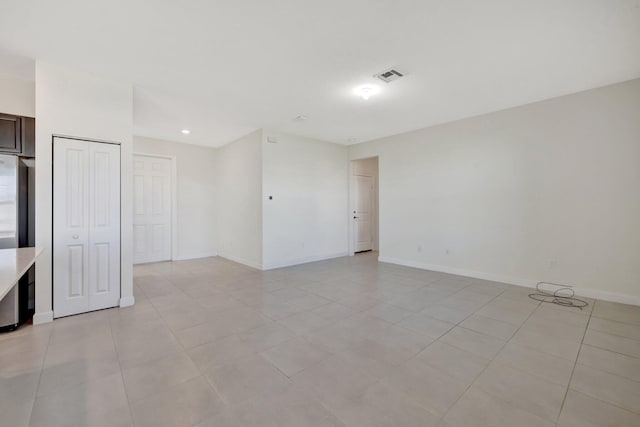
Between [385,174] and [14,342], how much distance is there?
598 cm

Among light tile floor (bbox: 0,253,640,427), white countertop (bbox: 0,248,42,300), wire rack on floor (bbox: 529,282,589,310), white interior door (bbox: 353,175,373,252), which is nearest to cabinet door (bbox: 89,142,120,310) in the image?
light tile floor (bbox: 0,253,640,427)

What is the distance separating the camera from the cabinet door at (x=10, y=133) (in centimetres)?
306

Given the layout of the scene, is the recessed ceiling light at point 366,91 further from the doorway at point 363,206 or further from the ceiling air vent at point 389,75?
the doorway at point 363,206

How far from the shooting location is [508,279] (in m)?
4.38

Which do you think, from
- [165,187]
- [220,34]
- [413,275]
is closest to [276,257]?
[413,275]

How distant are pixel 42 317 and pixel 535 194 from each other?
6498mm

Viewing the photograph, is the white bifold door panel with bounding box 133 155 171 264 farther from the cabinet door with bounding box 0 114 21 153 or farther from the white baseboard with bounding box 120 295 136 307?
the white baseboard with bounding box 120 295 136 307

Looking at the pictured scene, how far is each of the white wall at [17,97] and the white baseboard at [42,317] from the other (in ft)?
7.89

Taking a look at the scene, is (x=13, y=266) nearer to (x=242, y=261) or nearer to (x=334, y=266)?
(x=242, y=261)

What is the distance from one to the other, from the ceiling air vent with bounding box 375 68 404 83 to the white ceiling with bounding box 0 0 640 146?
0.12 metres

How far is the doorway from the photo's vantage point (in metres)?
7.08

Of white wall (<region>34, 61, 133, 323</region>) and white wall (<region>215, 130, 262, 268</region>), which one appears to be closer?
white wall (<region>34, 61, 133, 323</region>)

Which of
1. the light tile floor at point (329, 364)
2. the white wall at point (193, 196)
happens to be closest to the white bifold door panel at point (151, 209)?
the white wall at point (193, 196)

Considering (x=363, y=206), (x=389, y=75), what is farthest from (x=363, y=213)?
(x=389, y=75)
